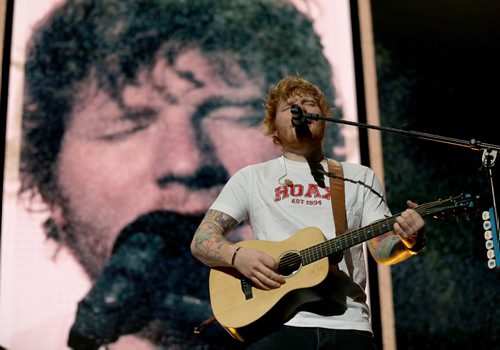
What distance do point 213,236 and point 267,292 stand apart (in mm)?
337

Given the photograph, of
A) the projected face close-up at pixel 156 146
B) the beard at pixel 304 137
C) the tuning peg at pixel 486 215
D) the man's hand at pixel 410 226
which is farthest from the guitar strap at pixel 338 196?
the projected face close-up at pixel 156 146

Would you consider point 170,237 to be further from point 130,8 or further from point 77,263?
point 130,8

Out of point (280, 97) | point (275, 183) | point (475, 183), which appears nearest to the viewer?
point (275, 183)

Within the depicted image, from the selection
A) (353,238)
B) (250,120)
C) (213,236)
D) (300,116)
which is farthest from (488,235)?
(250,120)

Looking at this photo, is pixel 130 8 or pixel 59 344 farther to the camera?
pixel 130 8

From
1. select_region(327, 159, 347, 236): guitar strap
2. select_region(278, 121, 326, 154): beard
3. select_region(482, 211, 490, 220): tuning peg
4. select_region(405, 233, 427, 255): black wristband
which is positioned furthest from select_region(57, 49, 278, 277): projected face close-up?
select_region(482, 211, 490, 220): tuning peg

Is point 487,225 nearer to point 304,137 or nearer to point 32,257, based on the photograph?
point 304,137

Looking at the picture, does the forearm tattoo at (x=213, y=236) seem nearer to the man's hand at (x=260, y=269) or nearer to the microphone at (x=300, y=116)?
the man's hand at (x=260, y=269)

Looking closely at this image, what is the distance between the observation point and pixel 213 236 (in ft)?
8.10

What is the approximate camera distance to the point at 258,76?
3.91 meters

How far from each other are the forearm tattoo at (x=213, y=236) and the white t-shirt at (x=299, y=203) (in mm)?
32

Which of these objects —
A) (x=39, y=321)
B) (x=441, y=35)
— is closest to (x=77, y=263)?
(x=39, y=321)

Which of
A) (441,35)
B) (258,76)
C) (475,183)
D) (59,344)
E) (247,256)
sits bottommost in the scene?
(59,344)

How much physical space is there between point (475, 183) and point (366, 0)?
1460mm
